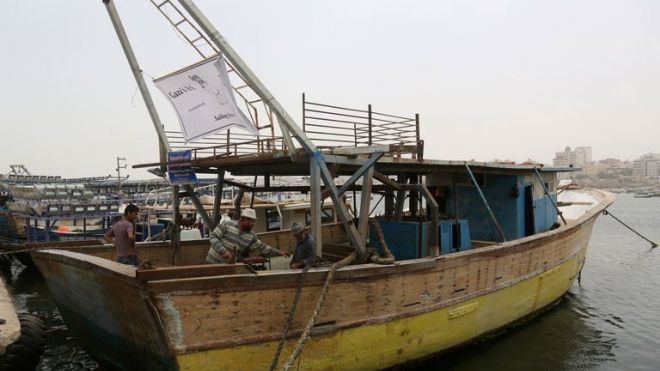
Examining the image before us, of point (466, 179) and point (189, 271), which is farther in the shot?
point (466, 179)

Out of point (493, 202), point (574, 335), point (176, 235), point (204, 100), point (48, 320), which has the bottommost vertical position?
point (574, 335)

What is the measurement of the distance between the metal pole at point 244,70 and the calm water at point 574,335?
4378 millimetres

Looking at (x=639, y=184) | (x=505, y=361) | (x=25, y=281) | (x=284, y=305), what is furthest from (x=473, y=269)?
(x=639, y=184)

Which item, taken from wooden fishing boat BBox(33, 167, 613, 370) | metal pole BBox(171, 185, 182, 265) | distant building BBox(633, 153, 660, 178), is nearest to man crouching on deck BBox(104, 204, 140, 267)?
wooden fishing boat BBox(33, 167, 613, 370)

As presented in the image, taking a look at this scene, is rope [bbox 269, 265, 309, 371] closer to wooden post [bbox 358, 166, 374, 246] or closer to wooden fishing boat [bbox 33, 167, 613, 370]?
wooden fishing boat [bbox 33, 167, 613, 370]

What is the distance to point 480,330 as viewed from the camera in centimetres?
820

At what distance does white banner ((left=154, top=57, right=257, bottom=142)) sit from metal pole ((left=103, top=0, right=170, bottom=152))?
→ 1.73 metres

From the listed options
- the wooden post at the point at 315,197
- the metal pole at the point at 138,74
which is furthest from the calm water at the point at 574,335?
the metal pole at the point at 138,74

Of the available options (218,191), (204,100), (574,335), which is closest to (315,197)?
(204,100)

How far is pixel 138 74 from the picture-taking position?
817 centimetres

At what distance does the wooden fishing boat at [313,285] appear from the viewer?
16.3 ft

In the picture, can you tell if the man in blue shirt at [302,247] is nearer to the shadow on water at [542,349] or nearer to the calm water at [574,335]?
the shadow on water at [542,349]

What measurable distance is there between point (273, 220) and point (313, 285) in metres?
10.6

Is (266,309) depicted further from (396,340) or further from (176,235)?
(176,235)
